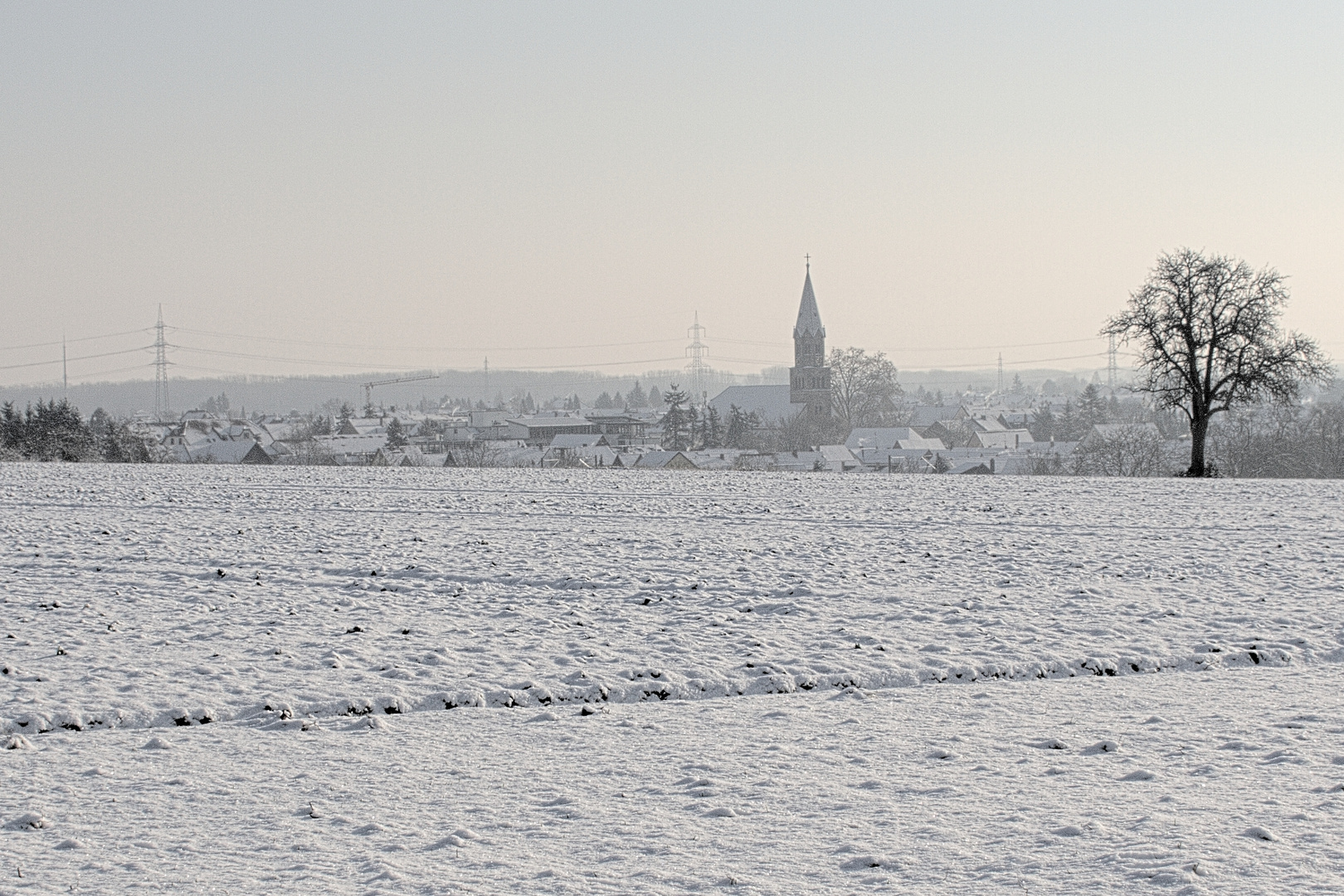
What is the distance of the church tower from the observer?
13912 centimetres

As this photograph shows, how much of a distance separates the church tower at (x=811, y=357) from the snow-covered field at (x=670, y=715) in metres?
122

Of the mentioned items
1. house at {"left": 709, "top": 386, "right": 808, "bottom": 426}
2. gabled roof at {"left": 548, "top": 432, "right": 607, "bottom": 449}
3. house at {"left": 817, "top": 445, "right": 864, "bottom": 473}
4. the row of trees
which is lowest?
house at {"left": 817, "top": 445, "right": 864, "bottom": 473}

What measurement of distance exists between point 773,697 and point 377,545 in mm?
10103

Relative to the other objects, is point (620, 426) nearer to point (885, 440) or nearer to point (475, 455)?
point (885, 440)

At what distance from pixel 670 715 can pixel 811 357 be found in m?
135

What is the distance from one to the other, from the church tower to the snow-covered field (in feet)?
401

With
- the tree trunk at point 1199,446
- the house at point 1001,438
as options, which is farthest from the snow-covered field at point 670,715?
the house at point 1001,438

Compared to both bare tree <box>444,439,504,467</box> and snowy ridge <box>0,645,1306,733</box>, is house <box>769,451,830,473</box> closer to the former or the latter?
bare tree <box>444,439,504,467</box>

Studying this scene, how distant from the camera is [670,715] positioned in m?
8.25

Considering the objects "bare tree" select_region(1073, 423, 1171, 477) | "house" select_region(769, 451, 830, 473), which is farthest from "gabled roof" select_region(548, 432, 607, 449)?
"bare tree" select_region(1073, 423, 1171, 477)

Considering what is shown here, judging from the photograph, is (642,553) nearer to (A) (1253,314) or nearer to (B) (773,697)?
(B) (773,697)

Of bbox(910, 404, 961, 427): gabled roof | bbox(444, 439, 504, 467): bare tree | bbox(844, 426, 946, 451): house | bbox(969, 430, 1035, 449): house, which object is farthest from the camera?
bbox(910, 404, 961, 427): gabled roof

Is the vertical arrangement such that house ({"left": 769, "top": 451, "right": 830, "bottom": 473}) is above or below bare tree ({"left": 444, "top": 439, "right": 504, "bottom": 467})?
below

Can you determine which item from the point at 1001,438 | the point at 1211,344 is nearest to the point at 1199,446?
the point at 1211,344
